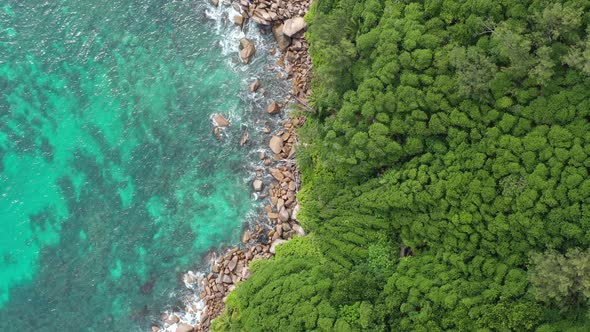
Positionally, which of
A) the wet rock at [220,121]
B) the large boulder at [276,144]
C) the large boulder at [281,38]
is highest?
the large boulder at [281,38]

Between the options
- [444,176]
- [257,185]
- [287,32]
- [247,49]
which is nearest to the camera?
[444,176]

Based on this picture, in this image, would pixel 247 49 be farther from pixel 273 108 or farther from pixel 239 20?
pixel 273 108

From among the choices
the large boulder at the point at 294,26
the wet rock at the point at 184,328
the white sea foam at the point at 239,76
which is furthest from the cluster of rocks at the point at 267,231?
the large boulder at the point at 294,26

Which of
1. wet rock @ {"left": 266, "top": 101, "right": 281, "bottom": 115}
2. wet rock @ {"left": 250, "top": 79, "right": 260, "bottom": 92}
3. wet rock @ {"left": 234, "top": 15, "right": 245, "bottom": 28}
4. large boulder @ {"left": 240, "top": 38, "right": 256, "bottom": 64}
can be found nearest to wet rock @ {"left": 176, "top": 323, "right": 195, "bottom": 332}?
wet rock @ {"left": 266, "top": 101, "right": 281, "bottom": 115}

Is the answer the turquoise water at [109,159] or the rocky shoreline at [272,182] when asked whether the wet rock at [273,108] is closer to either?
the rocky shoreline at [272,182]

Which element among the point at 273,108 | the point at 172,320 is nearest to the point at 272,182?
the point at 273,108

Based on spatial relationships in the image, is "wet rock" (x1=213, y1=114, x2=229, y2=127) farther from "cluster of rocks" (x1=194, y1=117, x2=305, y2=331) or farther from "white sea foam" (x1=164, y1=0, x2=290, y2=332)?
"cluster of rocks" (x1=194, y1=117, x2=305, y2=331)

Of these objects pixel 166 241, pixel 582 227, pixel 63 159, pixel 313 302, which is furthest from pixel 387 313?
pixel 63 159
